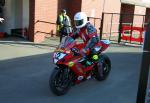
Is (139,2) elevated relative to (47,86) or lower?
elevated

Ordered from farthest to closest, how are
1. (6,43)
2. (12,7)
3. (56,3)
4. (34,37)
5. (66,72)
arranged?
(56,3), (12,7), (34,37), (6,43), (66,72)

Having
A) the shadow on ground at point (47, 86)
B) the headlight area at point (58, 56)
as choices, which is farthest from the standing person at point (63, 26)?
the headlight area at point (58, 56)

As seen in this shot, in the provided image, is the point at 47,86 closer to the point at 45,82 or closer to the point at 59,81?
the point at 45,82

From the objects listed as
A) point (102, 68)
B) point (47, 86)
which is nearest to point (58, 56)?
point (47, 86)

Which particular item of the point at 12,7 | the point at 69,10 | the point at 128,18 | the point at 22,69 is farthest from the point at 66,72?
the point at 128,18

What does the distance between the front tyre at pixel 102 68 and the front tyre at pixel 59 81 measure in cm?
Answer: 105

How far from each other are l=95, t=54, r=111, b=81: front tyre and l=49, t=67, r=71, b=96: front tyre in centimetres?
105

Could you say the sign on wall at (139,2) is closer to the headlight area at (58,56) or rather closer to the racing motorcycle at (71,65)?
the racing motorcycle at (71,65)

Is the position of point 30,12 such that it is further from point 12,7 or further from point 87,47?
point 87,47

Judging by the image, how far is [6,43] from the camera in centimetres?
1344

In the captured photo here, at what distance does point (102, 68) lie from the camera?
759 centimetres

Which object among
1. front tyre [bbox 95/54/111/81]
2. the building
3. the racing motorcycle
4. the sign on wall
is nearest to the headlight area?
the racing motorcycle

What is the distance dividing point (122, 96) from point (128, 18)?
46.5ft

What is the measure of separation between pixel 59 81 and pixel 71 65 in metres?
0.38
